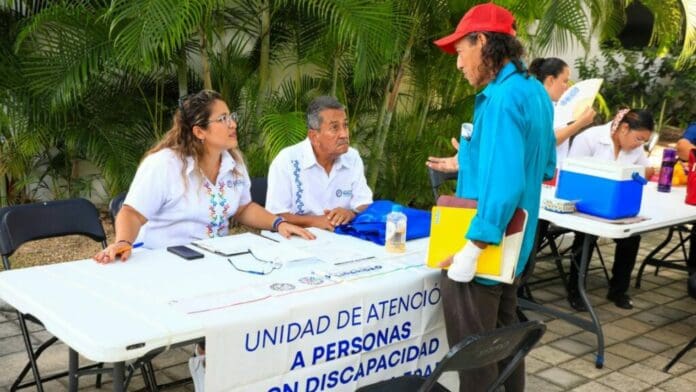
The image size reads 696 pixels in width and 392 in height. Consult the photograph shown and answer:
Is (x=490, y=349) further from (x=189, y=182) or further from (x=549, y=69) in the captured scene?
(x=549, y=69)

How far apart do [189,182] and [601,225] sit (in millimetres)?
2054

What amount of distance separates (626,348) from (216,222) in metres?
2.49

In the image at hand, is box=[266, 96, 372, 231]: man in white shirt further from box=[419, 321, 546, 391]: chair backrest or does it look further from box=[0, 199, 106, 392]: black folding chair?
box=[419, 321, 546, 391]: chair backrest

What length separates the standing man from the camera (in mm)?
2527

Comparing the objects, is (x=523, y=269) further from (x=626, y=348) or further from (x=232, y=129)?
(x=626, y=348)

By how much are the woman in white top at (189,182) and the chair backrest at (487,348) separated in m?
1.37

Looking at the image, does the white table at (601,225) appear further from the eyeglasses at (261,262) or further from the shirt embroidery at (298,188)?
the eyeglasses at (261,262)

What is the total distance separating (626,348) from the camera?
4.36 meters

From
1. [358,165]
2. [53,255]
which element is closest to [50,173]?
[53,255]

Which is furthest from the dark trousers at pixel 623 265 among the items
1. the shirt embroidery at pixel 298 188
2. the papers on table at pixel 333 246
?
the papers on table at pixel 333 246

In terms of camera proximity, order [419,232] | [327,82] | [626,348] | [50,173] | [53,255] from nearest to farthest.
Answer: [419,232] < [626,348] < [53,255] < [50,173] < [327,82]

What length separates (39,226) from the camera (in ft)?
10.9

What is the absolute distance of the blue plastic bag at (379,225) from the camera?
342 centimetres

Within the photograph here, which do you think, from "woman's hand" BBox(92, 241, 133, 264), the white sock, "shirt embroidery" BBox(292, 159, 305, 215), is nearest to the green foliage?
"shirt embroidery" BBox(292, 159, 305, 215)
